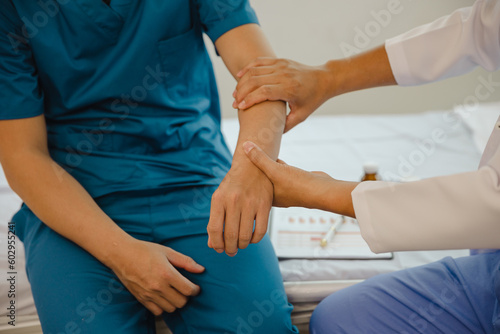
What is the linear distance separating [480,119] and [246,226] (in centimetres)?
137

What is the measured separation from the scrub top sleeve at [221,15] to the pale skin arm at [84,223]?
0.47 m

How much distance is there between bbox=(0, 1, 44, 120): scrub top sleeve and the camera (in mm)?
1008

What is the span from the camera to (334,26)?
7.97 feet

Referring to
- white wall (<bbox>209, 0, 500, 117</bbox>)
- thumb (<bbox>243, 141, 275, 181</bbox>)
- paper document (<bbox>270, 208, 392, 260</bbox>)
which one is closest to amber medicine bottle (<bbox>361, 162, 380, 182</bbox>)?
paper document (<bbox>270, 208, 392, 260</bbox>)

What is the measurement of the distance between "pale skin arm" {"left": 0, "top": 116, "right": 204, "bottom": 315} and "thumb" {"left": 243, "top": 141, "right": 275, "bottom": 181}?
0.25 m

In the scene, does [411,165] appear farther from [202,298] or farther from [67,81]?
[67,81]

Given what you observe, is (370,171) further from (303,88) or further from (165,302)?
(165,302)

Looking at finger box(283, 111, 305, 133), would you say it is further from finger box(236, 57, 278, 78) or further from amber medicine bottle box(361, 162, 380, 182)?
amber medicine bottle box(361, 162, 380, 182)

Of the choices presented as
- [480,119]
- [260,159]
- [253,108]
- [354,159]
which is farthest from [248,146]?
[480,119]

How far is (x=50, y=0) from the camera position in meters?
1.03

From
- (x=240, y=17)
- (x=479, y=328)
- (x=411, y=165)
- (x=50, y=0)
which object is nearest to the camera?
(x=479, y=328)

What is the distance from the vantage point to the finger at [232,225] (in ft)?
3.15

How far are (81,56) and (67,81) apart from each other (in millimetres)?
69

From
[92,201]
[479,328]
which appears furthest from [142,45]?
[479,328]
